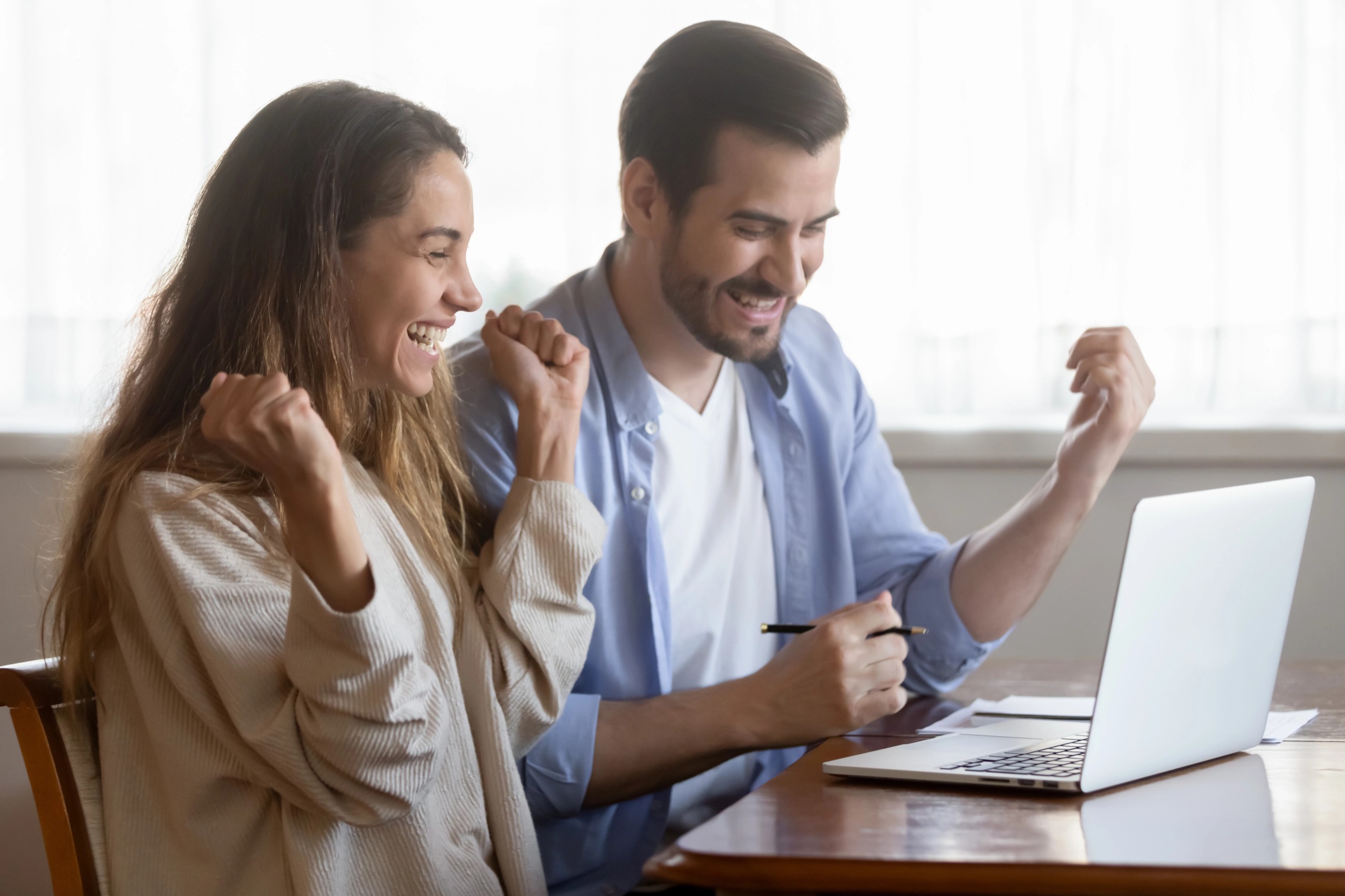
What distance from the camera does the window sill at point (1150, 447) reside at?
205cm

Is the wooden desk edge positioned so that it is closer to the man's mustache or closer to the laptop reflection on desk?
the laptop reflection on desk

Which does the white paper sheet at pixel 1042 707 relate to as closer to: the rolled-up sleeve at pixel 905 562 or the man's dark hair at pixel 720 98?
the rolled-up sleeve at pixel 905 562

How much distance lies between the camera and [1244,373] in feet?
6.91

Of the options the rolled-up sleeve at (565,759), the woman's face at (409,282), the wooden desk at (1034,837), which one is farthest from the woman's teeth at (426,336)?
the wooden desk at (1034,837)

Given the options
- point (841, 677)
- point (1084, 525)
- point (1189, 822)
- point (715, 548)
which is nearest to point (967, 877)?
point (1189, 822)

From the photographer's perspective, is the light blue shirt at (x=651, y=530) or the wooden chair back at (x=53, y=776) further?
the light blue shirt at (x=651, y=530)

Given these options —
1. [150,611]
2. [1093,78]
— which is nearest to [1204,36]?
[1093,78]

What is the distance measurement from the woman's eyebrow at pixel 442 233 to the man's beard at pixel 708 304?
1.17 feet

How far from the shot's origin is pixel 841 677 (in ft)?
3.69

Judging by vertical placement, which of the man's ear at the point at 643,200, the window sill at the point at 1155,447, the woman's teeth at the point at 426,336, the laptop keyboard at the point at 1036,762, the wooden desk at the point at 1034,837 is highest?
the man's ear at the point at 643,200

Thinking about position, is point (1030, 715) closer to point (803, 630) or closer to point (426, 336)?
point (803, 630)

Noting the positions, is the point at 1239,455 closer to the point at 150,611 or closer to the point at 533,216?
the point at 533,216

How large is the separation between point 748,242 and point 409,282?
47cm

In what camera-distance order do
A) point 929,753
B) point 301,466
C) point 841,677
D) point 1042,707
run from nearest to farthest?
point 301,466, point 929,753, point 841,677, point 1042,707
